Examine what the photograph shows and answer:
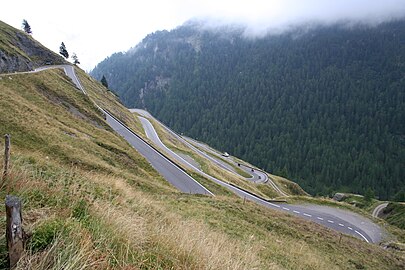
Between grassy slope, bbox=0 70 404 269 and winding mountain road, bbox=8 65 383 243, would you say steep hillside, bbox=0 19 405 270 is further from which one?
winding mountain road, bbox=8 65 383 243

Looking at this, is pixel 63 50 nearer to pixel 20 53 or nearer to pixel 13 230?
pixel 20 53

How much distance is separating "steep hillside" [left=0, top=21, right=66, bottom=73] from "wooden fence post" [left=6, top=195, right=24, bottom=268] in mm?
44603

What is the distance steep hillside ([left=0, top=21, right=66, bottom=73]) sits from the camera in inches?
1715

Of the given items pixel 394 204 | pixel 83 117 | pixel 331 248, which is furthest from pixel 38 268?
pixel 394 204

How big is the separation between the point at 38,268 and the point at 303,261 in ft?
34.7

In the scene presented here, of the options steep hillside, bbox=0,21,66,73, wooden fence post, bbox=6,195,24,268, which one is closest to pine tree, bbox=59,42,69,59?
steep hillside, bbox=0,21,66,73

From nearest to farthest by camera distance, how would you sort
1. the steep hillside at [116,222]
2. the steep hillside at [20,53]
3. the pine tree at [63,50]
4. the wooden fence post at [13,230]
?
1. the wooden fence post at [13,230]
2. the steep hillside at [116,222]
3. the steep hillside at [20,53]
4. the pine tree at [63,50]

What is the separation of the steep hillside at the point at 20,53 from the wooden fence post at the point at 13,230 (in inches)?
1756

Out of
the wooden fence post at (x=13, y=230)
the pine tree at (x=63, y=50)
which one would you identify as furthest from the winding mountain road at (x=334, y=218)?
the pine tree at (x=63, y=50)

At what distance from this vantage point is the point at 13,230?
11.1 ft

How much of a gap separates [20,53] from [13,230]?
56883 millimetres

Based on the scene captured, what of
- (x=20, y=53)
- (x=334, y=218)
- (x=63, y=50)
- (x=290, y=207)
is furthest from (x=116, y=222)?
(x=63, y=50)

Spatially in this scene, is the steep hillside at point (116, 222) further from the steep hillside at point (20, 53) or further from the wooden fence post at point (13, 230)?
the steep hillside at point (20, 53)

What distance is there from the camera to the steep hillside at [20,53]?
43.6 meters
